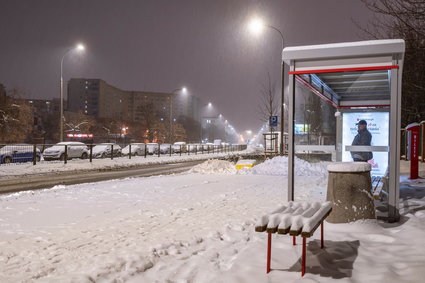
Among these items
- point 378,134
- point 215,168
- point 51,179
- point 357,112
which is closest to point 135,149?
point 215,168

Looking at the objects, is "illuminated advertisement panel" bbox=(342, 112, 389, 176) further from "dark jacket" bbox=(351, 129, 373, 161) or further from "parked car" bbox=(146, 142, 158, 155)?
"parked car" bbox=(146, 142, 158, 155)

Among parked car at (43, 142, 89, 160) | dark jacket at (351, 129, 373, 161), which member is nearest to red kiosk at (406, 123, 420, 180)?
dark jacket at (351, 129, 373, 161)

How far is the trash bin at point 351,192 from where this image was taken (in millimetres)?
5902

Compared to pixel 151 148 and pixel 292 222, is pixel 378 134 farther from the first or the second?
pixel 151 148

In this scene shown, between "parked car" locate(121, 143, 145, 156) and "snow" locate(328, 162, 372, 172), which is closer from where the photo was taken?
"snow" locate(328, 162, 372, 172)

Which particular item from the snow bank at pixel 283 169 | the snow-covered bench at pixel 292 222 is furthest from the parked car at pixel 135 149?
the snow-covered bench at pixel 292 222

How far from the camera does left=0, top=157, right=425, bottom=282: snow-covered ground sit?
4133 mm

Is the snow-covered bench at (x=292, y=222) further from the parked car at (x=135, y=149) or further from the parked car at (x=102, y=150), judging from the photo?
the parked car at (x=135, y=149)

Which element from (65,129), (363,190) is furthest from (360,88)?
(65,129)

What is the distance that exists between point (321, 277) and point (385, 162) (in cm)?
740

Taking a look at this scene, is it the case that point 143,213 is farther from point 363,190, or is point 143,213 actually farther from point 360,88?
point 360,88

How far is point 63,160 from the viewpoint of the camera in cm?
2695

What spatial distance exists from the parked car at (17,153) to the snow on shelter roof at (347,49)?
21017 millimetres

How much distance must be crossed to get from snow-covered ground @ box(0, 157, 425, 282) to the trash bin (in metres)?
0.16
